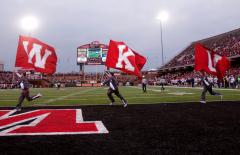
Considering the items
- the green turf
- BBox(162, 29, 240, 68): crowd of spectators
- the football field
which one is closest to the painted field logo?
the football field

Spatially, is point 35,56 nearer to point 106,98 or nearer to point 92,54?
point 106,98

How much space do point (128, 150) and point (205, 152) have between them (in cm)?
121

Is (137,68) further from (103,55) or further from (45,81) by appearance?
(45,81)

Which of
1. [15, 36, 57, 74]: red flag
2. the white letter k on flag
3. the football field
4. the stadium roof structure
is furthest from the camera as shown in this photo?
the stadium roof structure

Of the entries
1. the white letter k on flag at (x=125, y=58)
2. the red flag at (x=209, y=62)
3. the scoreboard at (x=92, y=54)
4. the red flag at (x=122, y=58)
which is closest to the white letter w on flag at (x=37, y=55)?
the red flag at (x=122, y=58)

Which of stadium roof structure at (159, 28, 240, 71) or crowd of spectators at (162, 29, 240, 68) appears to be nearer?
stadium roof structure at (159, 28, 240, 71)

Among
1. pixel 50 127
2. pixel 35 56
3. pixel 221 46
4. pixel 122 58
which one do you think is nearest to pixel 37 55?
pixel 35 56

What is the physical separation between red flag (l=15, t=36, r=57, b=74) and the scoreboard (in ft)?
179

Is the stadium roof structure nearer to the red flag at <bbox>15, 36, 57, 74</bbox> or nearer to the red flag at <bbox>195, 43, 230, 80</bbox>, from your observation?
the red flag at <bbox>195, 43, 230, 80</bbox>

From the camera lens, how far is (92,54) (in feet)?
226

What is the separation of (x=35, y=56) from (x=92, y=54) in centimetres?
5677

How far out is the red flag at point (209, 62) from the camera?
1593 centimetres

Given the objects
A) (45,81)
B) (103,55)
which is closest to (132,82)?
(103,55)

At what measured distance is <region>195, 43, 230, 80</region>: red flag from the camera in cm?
1593
